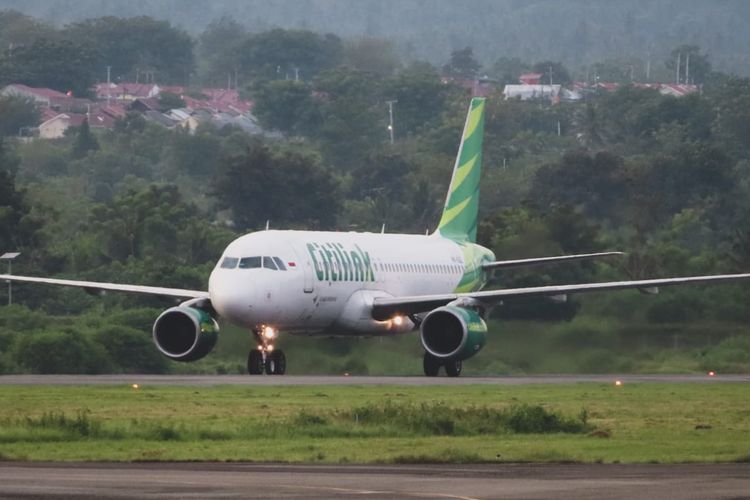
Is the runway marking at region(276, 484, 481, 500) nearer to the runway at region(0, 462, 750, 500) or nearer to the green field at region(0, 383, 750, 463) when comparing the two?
the runway at region(0, 462, 750, 500)

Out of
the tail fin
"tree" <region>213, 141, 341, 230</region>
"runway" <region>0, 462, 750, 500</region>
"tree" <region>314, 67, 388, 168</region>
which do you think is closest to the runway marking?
"runway" <region>0, 462, 750, 500</region>

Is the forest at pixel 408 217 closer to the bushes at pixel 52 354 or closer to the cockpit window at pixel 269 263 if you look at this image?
the bushes at pixel 52 354

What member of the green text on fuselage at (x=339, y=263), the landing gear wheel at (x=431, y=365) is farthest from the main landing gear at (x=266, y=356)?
the landing gear wheel at (x=431, y=365)

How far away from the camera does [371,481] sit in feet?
81.1

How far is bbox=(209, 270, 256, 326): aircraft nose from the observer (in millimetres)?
48062

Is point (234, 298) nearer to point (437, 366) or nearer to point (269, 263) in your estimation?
point (269, 263)

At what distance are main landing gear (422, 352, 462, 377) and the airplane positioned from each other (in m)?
0.03

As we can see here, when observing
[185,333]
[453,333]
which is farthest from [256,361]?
[453,333]

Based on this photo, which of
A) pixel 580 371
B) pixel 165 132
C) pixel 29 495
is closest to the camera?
pixel 29 495

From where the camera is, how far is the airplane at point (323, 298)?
160 feet

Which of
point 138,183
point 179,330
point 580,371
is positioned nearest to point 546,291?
point 580,371

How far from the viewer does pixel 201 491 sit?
23.4 metres

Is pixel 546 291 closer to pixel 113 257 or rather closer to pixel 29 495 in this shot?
pixel 29 495

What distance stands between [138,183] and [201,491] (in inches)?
5210
